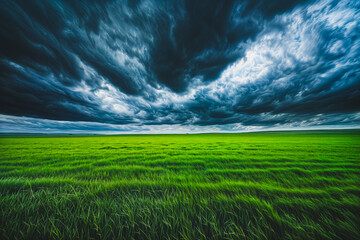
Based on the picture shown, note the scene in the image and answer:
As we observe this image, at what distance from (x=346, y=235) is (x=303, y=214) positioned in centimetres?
40

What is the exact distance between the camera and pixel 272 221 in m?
1.66

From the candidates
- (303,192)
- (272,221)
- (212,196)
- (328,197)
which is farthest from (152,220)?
(328,197)

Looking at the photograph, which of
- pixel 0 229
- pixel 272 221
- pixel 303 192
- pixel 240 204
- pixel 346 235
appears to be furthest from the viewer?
pixel 303 192

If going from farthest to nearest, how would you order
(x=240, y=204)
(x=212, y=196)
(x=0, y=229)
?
(x=212, y=196), (x=240, y=204), (x=0, y=229)

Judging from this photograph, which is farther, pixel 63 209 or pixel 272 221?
pixel 63 209

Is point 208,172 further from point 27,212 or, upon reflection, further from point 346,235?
point 27,212

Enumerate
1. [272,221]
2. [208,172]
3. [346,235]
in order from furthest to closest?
[208,172] < [272,221] < [346,235]

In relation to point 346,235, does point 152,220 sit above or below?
above

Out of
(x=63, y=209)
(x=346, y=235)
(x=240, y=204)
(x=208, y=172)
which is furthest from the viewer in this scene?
(x=208, y=172)

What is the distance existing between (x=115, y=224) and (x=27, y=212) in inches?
59.7

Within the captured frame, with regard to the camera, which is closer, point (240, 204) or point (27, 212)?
point (27, 212)

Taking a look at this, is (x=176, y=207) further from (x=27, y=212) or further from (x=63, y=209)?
(x=27, y=212)

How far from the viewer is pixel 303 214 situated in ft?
5.92

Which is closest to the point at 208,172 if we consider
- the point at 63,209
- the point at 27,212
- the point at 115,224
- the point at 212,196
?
the point at 212,196
